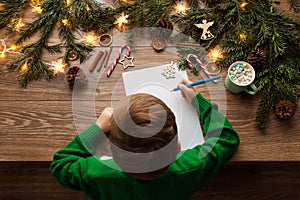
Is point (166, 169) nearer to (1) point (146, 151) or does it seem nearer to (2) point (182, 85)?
(1) point (146, 151)

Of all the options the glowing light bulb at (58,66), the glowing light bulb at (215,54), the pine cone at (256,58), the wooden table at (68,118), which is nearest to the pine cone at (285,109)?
the wooden table at (68,118)

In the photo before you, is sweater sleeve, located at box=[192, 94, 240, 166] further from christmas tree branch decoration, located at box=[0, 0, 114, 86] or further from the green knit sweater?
christmas tree branch decoration, located at box=[0, 0, 114, 86]

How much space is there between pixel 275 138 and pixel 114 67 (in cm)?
54

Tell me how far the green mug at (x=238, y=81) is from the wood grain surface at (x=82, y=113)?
0.08 ft

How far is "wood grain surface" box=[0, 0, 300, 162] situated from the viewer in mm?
929

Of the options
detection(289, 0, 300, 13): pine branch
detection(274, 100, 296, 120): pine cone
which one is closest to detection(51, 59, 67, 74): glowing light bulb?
detection(274, 100, 296, 120): pine cone

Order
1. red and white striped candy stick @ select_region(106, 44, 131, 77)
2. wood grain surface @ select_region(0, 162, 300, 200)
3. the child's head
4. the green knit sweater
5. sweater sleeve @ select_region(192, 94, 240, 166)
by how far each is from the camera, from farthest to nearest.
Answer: wood grain surface @ select_region(0, 162, 300, 200), red and white striped candy stick @ select_region(106, 44, 131, 77), sweater sleeve @ select_region(192, 94, 240, 166), the green knit sweater, the child's head

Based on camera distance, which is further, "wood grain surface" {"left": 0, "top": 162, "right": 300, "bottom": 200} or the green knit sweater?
"wood grain surface" {"left": 0, "top": 162, "right": 300, "bottom": 200}

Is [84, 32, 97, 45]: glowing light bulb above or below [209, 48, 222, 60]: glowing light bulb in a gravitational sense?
below

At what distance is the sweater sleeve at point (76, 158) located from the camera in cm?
89

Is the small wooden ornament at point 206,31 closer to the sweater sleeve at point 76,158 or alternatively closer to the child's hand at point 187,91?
the child's hand at point 187,91

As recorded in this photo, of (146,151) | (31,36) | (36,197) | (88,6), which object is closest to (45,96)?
(31,36)

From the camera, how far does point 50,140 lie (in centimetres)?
95

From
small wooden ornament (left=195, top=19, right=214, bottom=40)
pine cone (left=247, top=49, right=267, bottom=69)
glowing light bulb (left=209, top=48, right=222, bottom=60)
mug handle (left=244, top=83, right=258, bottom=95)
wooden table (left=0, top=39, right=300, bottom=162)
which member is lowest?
wooden table (left=0, top=39, right=300, bottom=162)
